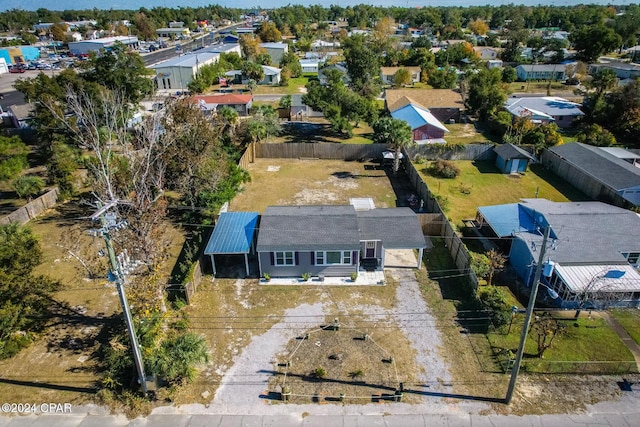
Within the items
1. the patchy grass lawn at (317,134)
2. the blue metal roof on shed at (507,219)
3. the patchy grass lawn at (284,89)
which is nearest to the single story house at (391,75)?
the patchy grass lawn at (284,89)

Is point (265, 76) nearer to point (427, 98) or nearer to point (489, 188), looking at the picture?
point (427, 98)

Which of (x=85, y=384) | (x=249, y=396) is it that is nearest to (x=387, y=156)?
(x=249, y=396)

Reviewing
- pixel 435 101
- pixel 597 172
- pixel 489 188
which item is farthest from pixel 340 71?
pixel 597 172

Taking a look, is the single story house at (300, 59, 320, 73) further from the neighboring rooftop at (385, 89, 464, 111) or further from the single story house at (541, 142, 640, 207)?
the single story house at (541, 142, 640, 207)

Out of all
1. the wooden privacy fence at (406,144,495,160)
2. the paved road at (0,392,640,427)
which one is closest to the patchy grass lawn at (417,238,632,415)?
the paved road at (0,392,640,427)

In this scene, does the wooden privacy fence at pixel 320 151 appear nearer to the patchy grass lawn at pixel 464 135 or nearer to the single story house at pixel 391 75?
the patchy grass lawn at pixel 464 135

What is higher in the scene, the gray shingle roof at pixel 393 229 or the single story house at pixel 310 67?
the single story house at pixel 310 67

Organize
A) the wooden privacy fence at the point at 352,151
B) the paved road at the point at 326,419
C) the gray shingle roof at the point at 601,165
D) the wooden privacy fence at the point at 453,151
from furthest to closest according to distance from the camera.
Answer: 1. the wooden privacy fence at the point at 352,151
2. the wooden privacy fence at the point at 453,151
3. the gray shingle roof at the point at 601,165
4. the paved road at the point at 326,419
